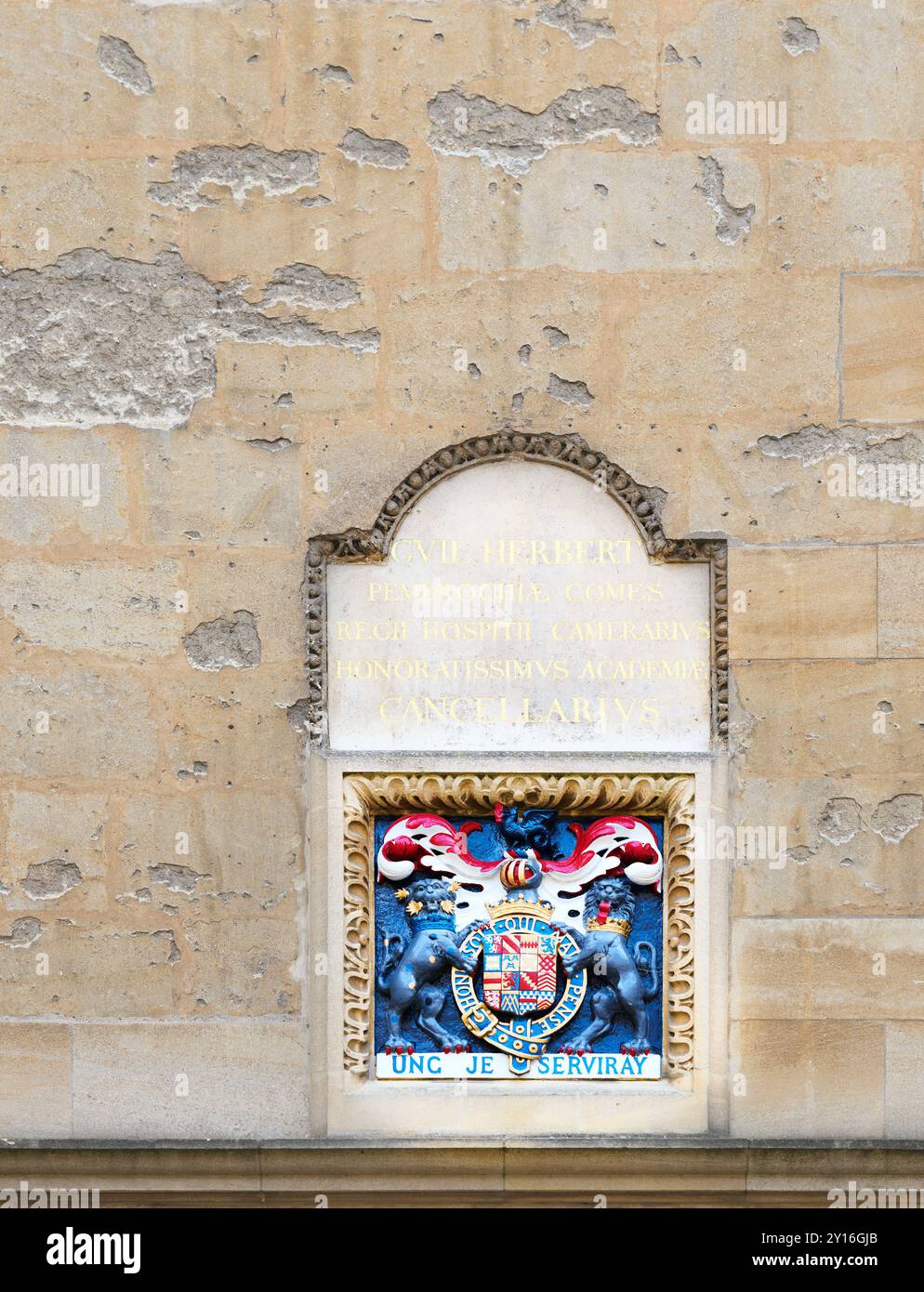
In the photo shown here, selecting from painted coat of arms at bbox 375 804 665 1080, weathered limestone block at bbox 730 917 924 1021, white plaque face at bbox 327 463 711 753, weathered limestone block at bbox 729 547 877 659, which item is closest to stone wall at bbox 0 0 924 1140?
weathered limestone block at bbox 729 547 877 659

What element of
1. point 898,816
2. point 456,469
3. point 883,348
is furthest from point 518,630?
point 883,348

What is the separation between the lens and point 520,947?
20.0ft

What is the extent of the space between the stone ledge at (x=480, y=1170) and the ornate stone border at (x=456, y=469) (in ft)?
4.57

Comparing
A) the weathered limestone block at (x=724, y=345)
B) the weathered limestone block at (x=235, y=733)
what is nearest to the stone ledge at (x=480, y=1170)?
the weathered limestone block at (x=235, y=733)

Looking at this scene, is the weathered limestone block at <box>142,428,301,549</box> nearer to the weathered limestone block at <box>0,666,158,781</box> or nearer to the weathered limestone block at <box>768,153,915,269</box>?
the weathered limestone block at <box>0,666,158,781</box>

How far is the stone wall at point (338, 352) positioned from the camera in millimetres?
6090

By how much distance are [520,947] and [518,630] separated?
108 cm

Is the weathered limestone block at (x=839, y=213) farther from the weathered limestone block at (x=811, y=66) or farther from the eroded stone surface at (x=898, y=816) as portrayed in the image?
the eroded stone surface at (x=898, y=816)

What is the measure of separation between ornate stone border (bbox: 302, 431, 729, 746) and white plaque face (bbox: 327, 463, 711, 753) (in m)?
0.04

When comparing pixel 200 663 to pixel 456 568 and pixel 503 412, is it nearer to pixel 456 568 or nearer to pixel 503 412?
pixel 456 568

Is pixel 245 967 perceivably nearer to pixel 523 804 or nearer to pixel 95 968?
pixel 95 968

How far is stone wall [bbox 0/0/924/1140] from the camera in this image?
240 inches

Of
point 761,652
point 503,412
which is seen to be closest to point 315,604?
point 503,412

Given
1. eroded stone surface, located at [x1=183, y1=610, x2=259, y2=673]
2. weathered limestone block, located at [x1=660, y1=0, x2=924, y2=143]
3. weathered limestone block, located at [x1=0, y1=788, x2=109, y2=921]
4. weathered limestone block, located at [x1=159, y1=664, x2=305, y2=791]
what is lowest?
weathered limestone block, located at [x1=0, y1=788, x2=109, y2=921]
